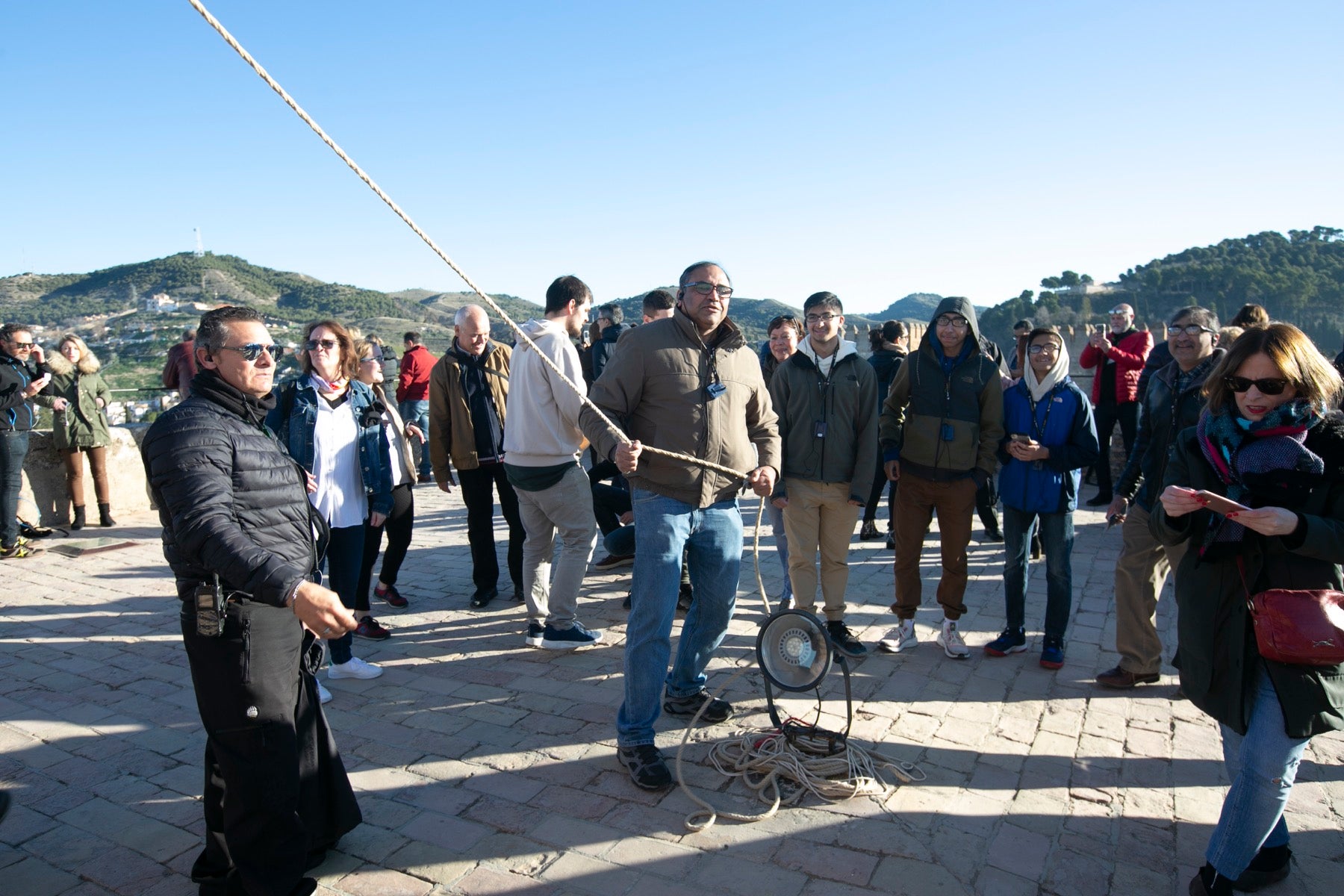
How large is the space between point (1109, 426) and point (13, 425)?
39.9 feet

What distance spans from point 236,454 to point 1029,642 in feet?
16.0

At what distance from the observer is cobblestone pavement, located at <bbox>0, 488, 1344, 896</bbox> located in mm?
2852

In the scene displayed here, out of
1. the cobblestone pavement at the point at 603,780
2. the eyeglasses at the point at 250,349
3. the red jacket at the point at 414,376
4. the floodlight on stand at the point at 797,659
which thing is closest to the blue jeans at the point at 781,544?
the cobblestone pavement at the point at 603,780

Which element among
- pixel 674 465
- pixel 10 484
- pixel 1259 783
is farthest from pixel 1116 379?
pixel 10 484

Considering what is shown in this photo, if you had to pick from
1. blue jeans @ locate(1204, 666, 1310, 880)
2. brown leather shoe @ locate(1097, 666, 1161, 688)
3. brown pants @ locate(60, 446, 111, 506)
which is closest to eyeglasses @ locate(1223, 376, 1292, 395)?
blue jeans @ locate(1204, 666, 1310, 880)

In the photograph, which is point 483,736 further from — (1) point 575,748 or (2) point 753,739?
(2) point 753,739

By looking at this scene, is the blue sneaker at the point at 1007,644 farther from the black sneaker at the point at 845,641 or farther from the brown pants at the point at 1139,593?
the black sneaker at the point at 845,641

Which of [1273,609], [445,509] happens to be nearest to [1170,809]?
[1273,609]

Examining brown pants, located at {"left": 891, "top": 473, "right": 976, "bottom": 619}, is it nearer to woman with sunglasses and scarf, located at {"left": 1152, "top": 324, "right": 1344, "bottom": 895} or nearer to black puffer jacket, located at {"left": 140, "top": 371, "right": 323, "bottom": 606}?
woman with sunglasses and scarf, located at {"left": 1152, "top": 324, "right": 1344, "bottom": 895}

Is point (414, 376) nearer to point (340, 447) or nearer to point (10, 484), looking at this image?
point (10, 484)

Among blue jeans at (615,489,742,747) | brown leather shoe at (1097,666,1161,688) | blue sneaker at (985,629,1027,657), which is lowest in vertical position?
brown leather shoe at (1097,666,1161,688)

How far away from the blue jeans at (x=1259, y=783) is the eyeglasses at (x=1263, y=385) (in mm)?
933

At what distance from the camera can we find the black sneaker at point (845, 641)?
16.3ft

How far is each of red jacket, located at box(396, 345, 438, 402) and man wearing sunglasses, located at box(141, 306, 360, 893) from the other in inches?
347
